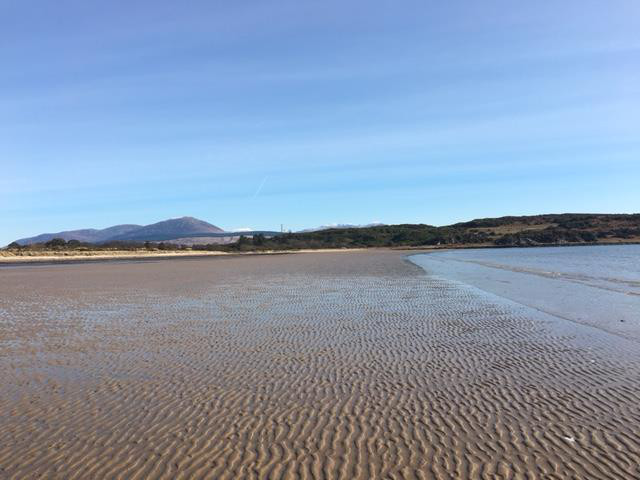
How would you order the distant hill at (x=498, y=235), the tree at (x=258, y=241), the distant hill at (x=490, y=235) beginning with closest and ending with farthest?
the tree at (x=258, y=241), the distant hill at (x=490, y=235), the distant hill at (x=498, y=235)

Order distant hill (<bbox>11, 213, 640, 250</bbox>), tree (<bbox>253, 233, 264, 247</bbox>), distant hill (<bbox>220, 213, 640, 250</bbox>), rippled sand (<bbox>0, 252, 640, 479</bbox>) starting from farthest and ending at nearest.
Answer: distant hill (<bbox>220, 213, 640, 250</bbox>) → distant hill (<bbox>11, 213, 640, 250</bbox>) → tree (<bbox>253, 233, 264, 247</bbox>) → rippled sand (<bbox>0, 252, 640, 479</bbox>)

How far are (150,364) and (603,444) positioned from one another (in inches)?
336

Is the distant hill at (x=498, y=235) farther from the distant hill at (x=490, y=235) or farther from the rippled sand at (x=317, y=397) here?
the rippled sand at (x=317, y=397)

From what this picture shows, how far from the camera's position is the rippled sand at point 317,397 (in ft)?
19.3

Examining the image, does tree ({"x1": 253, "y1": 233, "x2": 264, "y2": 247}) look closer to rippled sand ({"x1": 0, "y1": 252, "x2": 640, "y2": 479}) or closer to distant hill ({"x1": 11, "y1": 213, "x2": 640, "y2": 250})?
distant hill ({"x1": 11, "y1": 213, "x2": 640, "y2": 250})

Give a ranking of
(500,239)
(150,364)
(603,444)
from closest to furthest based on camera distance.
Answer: (603,444), (150,364), (500,239)

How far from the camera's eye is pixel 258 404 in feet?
26.0

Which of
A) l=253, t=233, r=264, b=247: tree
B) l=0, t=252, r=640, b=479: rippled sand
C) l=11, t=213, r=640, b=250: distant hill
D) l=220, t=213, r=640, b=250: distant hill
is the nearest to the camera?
l=0, t=252, r=640, b=479: rippled sand

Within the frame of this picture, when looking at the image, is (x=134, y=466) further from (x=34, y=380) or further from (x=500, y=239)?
(x=500, y=239)

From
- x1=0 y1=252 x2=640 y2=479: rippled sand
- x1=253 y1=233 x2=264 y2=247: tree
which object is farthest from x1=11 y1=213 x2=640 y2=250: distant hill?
x1=0 y1=252 x2=640 y2=479: rippled sand

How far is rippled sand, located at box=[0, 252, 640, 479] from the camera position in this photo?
19.3ft

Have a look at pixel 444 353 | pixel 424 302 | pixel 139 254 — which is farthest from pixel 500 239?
pixel 444 353

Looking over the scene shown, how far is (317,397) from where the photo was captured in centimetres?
825

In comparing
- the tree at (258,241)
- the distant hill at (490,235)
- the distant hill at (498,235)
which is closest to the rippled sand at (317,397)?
the distant hill at (490,235)
